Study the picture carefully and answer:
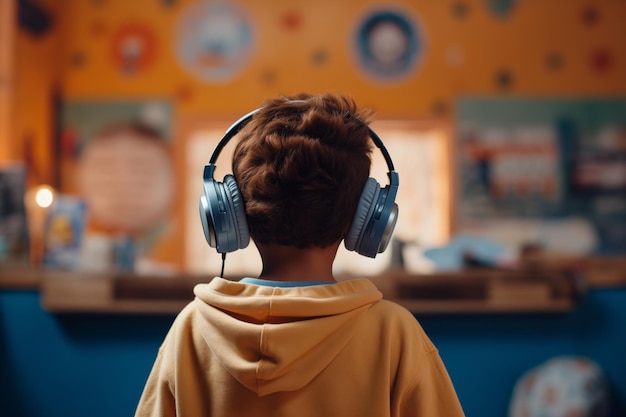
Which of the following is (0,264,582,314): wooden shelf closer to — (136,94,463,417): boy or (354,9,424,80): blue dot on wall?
(136,94,463,417): boy

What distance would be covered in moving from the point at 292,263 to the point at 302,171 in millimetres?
119

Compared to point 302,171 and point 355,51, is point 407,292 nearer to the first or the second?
point 302,171

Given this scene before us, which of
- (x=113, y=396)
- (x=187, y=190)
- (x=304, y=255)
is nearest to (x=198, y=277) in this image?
(x=113, y=396)

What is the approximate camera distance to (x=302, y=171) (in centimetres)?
85

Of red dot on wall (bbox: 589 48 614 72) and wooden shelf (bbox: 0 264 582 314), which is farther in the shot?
red dot on wall (bbox: 589 48 614 72)

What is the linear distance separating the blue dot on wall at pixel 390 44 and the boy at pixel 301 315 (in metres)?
3.92

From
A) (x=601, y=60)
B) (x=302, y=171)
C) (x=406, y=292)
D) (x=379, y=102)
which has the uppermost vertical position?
(x=601, y=60)

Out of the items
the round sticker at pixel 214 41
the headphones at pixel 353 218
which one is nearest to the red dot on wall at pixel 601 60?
the round sticker at pixel 214 41

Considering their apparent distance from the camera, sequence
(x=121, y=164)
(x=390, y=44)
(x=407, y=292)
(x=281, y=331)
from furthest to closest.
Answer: (x=390, y=44), (x=121, y=164), (x=407, y=292), (x=281, y=331)

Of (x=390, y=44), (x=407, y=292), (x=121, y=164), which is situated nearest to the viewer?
(x=407, y=292)

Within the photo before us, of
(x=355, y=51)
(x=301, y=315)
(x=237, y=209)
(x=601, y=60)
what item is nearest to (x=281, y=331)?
(x=301, y=315)

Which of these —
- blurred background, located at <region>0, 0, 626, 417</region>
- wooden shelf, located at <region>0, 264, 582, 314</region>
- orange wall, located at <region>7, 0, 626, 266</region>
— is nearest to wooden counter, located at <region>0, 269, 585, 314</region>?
wooden shelf, located at <region>0, 264, 582, 314</region>

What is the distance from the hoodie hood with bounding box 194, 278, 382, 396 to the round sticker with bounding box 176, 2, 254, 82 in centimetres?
401

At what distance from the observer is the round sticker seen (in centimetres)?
471
